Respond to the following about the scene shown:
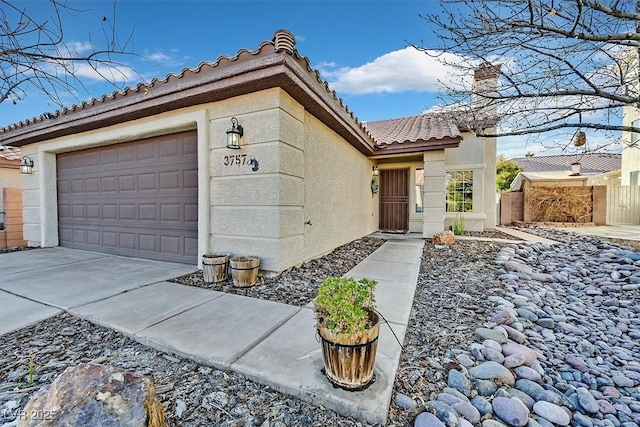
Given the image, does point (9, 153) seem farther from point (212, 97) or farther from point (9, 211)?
point (212, 97)

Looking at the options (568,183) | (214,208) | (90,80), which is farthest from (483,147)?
(90,80)

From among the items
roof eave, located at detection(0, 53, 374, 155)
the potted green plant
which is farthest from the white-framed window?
the potted green plant

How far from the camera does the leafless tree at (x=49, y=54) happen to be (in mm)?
1942

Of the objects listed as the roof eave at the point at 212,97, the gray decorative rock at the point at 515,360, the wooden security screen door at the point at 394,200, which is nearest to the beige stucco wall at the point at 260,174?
the roof eave at the point at 212,97

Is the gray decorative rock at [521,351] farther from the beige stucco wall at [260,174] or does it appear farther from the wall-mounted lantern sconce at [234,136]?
the wall-mounted lantern sconce at [234,136]

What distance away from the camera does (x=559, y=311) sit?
3.40m

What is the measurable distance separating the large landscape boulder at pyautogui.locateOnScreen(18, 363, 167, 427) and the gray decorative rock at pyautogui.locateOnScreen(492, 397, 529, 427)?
6.30ft

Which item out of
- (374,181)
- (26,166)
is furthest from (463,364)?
(26,166)

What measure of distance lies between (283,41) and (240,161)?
1763 millimetres

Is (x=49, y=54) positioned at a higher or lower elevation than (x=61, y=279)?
higher

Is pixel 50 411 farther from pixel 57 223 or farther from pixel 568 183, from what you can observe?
pixel 568 183

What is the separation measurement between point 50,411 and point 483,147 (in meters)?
10.2

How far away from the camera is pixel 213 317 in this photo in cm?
291

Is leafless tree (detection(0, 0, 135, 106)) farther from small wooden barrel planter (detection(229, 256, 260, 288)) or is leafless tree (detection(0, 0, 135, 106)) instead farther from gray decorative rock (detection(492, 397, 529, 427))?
gray decorative rock (detection(492, 397, 529, 427))
